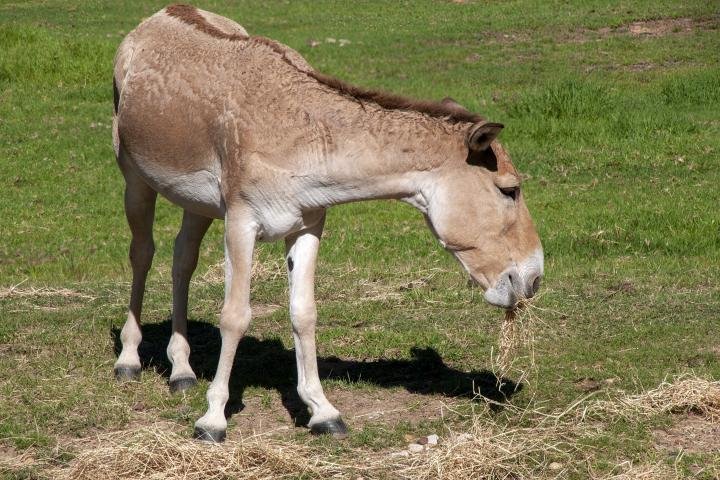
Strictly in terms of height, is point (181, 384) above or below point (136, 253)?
below

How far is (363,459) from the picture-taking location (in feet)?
19.1

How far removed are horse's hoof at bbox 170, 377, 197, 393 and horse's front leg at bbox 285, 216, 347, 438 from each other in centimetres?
94

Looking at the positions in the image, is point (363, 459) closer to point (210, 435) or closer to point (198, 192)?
point (210, 435)

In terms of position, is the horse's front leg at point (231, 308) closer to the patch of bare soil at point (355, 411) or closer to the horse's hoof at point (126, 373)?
the patch of bare soil at point (355, 411)

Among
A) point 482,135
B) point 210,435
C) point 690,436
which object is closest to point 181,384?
point 210,435

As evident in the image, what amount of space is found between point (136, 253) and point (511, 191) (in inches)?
112

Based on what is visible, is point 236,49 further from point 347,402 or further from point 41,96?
point 41,96

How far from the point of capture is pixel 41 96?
56.6ft

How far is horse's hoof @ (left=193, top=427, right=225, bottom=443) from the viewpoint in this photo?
237 inches

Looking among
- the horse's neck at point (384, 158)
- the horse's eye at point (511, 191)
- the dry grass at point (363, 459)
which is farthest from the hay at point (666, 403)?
the horse's neck at point (384, 158)

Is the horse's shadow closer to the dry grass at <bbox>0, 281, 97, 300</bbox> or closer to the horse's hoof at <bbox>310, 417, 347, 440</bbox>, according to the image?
the horse's hoof at <bbox>310, 417, 347, 440</bbox>

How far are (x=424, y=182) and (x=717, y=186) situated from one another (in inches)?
283

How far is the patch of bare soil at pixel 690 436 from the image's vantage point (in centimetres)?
582

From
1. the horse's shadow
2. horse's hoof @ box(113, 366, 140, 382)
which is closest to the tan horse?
the horse's shadow
